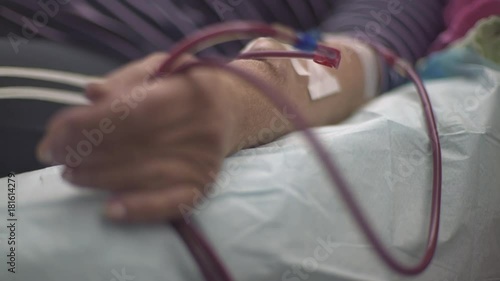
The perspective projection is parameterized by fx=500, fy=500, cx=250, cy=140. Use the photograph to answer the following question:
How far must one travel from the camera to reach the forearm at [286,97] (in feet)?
1.51

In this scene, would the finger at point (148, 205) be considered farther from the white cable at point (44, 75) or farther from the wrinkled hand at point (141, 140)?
the white cable at point (44, 75)

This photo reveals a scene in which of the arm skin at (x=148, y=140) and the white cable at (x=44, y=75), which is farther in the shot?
the white cable at (x=44, y=75)

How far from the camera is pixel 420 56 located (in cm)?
90

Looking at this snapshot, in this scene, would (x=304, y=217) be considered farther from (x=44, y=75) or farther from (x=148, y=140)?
(x=44, y=75)

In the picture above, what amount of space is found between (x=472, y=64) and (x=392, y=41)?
0.16 meters

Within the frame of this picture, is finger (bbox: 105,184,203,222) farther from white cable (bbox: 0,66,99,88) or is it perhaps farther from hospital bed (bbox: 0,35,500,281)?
white cable (bbox: 0,66,99,88)

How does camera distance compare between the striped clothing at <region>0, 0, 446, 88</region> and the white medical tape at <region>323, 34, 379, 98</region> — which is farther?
the white medical tape at <region>323, 34, 379, 98</region>

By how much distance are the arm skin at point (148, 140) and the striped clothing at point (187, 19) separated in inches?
7.1

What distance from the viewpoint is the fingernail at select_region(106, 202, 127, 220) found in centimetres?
35

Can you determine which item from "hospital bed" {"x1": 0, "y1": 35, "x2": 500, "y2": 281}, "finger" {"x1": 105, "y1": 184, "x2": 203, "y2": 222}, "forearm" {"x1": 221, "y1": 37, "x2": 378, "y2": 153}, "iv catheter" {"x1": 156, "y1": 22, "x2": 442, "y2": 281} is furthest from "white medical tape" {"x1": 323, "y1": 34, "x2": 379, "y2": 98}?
"finger" {"x1": 105, "y1": 184, "x2": 203, "y2": 222}

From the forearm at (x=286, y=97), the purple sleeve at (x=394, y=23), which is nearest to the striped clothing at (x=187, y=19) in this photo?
the purple sleeve at (x=394, y=23)

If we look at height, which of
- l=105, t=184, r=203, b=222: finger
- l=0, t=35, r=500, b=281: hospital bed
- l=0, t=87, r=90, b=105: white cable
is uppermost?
l=0, t=87, r=90, b=105: white cable

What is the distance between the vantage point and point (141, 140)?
0.35 m

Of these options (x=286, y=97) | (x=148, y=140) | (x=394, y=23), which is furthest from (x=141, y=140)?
(x=394, y=23)
